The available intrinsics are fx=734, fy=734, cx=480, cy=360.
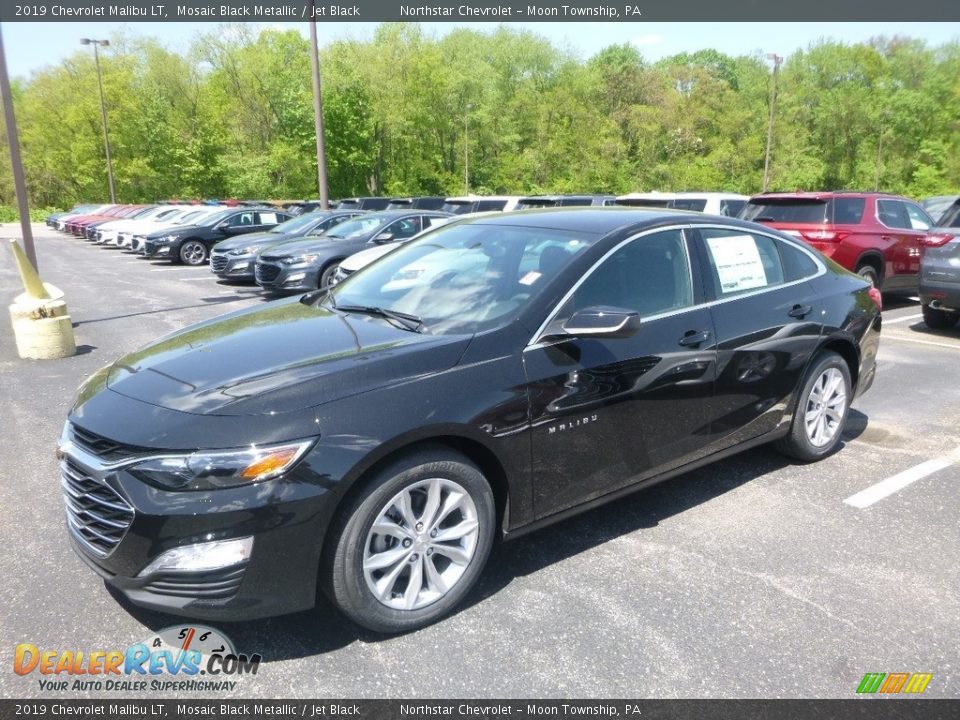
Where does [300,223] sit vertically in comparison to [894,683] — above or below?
above

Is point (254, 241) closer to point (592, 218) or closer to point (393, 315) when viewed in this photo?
point (592, 218)

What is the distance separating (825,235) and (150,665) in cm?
1010

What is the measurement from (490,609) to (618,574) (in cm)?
66

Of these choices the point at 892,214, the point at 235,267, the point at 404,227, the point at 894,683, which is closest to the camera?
the point at 894,683

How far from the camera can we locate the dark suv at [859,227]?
33.9 ft

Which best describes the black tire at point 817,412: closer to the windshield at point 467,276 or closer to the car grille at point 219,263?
the windshield at point 467,276

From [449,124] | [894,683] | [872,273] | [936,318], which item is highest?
[449,124]

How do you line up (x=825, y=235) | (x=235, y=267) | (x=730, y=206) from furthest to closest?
1. (x=730, y=206)
2. (x=235, y=267)
3. (x=825, y=235)

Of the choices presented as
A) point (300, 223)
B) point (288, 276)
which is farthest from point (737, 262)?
point (300, 223)

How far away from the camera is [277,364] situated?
296cm

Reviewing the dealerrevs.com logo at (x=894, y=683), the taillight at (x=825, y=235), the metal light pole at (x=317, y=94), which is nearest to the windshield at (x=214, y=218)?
the metal light pole at (x=317, y=94)

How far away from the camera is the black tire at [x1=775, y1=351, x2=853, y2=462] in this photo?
4.53 metres

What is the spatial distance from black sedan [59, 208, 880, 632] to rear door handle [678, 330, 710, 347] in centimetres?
2

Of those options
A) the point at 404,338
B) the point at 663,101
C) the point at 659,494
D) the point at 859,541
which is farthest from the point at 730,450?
the point at 663,101
